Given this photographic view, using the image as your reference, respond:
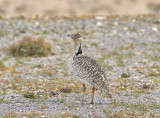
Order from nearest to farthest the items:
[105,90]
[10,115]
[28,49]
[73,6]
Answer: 1. [10,115]
2. [105,90]
3. [28,49]
4. [73,6]

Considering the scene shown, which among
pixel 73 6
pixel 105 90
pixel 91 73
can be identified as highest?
pixel 73 6

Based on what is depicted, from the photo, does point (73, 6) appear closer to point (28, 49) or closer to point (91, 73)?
point (28, 49)

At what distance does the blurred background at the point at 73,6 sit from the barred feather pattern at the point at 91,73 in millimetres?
51522

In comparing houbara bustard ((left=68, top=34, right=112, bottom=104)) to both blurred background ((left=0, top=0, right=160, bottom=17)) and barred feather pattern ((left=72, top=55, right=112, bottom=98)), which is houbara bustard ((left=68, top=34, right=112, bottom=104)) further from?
blurred background ((left=0, top=0, right=160, bottom=17))

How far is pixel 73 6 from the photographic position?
219ft

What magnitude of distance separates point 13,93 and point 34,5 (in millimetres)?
57994

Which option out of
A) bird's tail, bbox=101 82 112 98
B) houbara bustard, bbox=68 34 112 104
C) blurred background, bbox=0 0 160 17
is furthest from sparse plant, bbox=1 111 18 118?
blurred background, bbox=0 0 160 17

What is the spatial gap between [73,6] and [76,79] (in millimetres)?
54882

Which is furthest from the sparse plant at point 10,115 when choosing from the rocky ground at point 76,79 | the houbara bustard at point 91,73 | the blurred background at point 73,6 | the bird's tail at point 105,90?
the blurred background at point 73,6

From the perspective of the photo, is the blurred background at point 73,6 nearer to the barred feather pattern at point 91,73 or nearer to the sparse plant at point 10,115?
the barred feather pattern at point 91,73

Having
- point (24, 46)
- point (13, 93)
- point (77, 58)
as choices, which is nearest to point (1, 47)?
point (24, 46)

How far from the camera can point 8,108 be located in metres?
10.1

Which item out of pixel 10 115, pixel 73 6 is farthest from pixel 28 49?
pixel 73 6

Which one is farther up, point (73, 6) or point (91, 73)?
point (73, 6)
